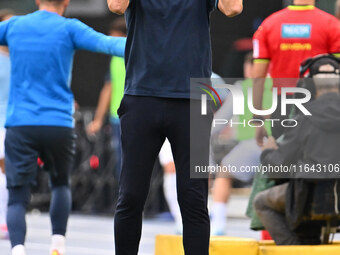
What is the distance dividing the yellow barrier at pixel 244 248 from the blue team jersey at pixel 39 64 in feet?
3.83

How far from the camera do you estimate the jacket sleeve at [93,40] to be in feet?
20.2

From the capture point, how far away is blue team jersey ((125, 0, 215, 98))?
198 inches

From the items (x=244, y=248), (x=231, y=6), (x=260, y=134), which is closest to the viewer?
(x=231, y=6)

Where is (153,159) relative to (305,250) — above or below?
above

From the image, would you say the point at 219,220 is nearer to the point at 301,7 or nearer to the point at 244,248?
the point at 301,7

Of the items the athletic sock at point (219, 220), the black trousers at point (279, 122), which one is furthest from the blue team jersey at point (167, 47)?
the athletic sock at point (219, 220)

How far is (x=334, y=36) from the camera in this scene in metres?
7.36

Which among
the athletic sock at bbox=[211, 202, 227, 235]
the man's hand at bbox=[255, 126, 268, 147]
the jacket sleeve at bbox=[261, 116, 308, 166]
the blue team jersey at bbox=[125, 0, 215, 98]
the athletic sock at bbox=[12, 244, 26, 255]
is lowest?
the athletic sock at bbox=[211, 202, 227, 235]

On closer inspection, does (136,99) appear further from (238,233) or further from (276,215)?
(238,233)

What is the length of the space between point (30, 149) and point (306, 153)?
6.28 feet

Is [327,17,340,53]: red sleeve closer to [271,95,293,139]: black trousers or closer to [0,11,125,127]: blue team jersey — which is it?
[271,95,293,139]: black trousers

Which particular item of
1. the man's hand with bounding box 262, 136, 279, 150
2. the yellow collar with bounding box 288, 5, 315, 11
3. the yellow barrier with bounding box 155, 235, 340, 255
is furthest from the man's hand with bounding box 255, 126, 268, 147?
the yellow barrier with bounding box 155, 235, 340, 255

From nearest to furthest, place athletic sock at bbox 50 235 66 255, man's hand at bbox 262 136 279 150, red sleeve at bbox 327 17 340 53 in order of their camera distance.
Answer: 1. athletic sock at bbox 50 235 66 255
2. man's hand at bbox 262 136 279 150
3. red sleeve at bbox 327 17 340 53

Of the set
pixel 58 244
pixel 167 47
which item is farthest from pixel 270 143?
pixel 167 47
